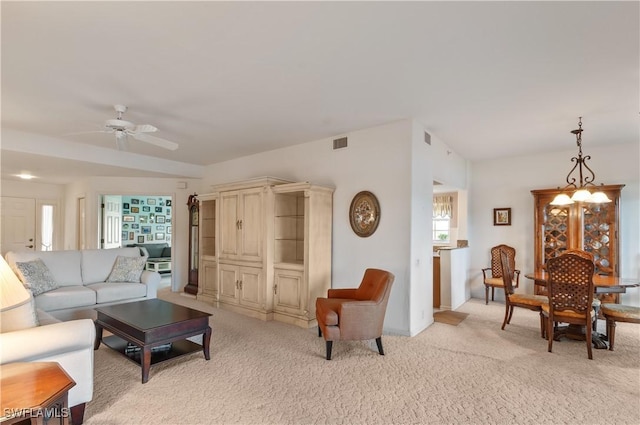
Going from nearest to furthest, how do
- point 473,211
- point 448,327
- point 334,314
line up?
point 334,314
point 448,327
point 473,211

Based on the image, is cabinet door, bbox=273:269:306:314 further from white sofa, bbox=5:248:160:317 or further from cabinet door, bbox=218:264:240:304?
white sofa, bbox=5:248:160:317

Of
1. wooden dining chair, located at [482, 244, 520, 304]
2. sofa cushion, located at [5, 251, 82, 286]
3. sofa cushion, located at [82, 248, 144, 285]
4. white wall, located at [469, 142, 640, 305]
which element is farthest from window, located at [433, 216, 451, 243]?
sofa cushion, located at [5, 251, 82, 286]

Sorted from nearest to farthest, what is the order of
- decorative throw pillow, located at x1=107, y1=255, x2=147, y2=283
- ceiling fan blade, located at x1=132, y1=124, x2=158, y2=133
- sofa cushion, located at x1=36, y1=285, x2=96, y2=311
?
1. ceiling fan blade, located at x1=132, y1=124, x2=158, y2=133
2. sofa cushion, located at x1=36, y1=285, x2=96, y2=311
3. decorative throw pillow, located at x1=107, y1=255, x2=147, y2=283

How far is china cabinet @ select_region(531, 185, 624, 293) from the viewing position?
5158 mm

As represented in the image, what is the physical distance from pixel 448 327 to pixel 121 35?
15.7 feet

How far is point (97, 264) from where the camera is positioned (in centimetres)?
498

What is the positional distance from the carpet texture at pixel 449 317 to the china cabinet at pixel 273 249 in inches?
69.3

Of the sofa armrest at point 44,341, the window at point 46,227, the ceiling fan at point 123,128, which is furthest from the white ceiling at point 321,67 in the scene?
the window at point 46,227

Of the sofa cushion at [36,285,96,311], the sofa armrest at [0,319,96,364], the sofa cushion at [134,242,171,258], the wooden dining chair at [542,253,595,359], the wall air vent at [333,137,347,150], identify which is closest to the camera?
the sofa armrest at [0,319,96,364]

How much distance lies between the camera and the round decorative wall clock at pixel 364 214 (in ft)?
14.7

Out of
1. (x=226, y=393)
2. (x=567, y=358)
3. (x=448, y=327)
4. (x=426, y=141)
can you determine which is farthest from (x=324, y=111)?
(x=567, y=358)

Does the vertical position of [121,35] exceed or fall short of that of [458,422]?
it exceeds it

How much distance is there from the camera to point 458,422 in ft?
7.72

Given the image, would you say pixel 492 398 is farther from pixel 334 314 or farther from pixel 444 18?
pixel 444 18
